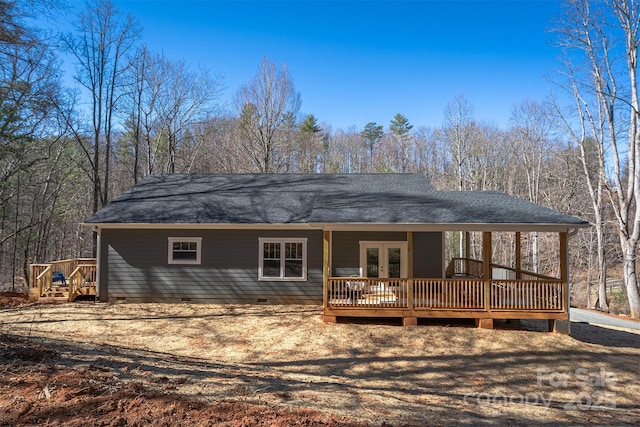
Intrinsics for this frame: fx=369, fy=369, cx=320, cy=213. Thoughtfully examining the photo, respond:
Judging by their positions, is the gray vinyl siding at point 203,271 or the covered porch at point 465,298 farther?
the gray vinyl siding at point 203,271

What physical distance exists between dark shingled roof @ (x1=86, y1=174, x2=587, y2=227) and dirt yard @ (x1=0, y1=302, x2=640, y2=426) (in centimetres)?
294

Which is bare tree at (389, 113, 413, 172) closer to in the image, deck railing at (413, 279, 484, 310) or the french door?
the french door

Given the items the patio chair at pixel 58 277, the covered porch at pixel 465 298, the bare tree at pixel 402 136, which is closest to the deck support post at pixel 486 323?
the covered porch at pixel 465 298

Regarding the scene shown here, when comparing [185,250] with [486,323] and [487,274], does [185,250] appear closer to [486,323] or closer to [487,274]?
[487,274]

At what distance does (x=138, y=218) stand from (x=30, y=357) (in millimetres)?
7046

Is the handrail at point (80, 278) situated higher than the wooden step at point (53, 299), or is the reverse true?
the handrail at point (80, 278)

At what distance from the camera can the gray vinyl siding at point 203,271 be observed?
483 inches

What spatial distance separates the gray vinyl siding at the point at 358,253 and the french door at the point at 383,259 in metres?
0.26

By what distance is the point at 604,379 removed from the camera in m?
7.41

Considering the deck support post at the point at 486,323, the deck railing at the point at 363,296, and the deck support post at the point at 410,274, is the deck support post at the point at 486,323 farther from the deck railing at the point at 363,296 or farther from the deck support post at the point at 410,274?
the deck railing at the point at 363,296

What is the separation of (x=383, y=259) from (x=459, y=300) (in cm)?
295

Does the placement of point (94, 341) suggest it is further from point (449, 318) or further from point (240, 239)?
point (449, 318)

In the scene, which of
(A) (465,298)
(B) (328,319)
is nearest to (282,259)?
(B) (328,319)

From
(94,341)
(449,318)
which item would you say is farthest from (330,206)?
(94,341)
